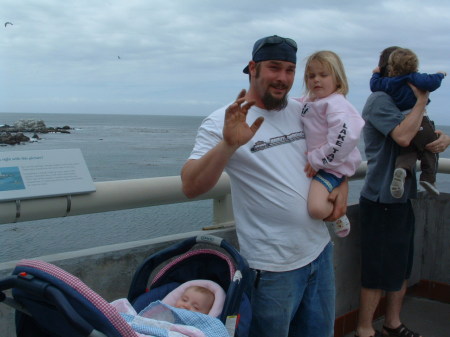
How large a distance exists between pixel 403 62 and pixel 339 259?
1629 mm

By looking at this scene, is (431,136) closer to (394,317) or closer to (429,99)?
(429,99)

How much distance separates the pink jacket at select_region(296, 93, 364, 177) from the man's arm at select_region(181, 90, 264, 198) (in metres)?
0.49

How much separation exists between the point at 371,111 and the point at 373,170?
440 millimetres

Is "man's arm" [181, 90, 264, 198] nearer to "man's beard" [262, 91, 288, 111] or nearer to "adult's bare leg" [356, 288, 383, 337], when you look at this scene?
"man's beard" [262, 91, 288, 111]

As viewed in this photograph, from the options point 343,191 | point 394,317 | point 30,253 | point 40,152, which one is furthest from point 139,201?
point 394,317

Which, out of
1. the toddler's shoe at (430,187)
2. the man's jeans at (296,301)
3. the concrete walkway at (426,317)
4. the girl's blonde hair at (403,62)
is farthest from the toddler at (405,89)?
the concrete walkway at (426,317)

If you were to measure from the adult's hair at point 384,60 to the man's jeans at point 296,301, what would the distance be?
158 cm

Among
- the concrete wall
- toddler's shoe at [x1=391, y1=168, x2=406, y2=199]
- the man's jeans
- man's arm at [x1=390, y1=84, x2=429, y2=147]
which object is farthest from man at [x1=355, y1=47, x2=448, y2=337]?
the man's jeans

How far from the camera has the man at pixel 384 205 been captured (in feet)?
12.2

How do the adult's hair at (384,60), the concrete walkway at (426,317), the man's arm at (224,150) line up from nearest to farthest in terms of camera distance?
the man's arm at (224,150) < the adult's hair at (384,60) < the concrete walkway at (426,317)

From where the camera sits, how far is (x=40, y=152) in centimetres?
263

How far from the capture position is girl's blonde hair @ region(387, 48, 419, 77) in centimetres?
377

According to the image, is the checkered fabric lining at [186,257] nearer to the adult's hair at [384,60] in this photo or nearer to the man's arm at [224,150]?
the man's arm at [224,150]

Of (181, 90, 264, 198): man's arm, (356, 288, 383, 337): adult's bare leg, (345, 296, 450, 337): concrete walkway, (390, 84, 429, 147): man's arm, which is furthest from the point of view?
(345, 296, 450, 337): concrete walkway
